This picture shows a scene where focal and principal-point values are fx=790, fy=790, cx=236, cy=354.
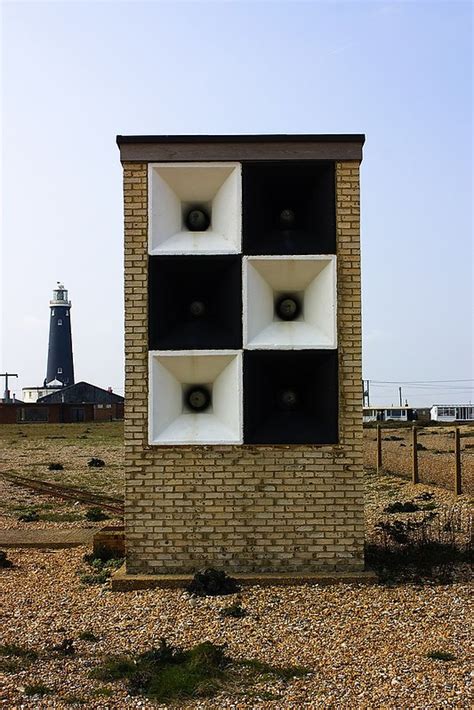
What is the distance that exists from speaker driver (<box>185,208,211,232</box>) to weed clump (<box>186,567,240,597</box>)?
13.3 ft

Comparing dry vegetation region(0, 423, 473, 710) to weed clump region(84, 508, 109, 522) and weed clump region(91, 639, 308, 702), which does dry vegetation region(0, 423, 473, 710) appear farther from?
weed clump region(84, 508, 109, 522)

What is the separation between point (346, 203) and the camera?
9281mm

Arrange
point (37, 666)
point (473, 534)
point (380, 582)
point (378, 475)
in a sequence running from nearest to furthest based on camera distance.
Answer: point (37, 666)
point (380, 582)
point (473, 534)
point (378, 475)

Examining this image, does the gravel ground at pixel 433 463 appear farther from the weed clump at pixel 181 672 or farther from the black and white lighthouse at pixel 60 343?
the black and white lighthouse at pixel 60 343

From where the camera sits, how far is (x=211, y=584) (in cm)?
841

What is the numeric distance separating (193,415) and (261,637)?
10.1ft

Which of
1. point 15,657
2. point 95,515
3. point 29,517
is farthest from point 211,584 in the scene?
point 29,517

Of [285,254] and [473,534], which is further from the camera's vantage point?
[473,534]

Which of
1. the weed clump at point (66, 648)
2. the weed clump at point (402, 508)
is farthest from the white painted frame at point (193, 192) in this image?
the weed clump at point (402, 508)

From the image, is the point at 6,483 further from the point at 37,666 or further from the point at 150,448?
the point at 37,666

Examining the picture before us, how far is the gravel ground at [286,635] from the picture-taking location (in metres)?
5.77

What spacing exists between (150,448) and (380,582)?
3.00m

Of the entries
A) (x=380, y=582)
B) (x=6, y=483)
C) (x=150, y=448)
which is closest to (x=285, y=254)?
(x=150, y=448)

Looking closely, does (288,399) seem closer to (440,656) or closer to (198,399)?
(198,399)
